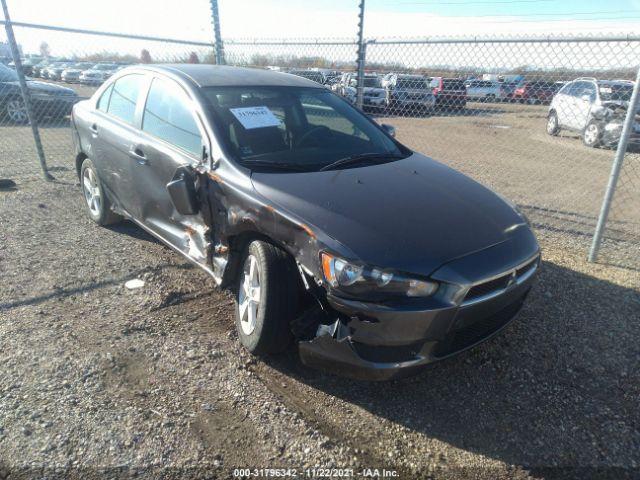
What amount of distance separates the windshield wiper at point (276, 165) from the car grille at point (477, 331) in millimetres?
1415

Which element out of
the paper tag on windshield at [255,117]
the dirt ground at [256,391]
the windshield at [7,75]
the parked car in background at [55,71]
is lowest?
the parked car in background at [55,71]

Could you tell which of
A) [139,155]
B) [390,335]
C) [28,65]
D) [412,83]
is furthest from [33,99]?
[390,335]

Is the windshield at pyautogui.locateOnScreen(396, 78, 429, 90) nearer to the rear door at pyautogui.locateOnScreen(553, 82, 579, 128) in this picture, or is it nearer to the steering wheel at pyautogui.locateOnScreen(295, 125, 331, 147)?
the steering wheel at pyautogui.locateOnScreen(295, 125, 331, 147)

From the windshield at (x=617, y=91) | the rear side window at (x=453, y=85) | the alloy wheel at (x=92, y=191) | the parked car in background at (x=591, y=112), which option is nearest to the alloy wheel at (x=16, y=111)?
the alloy wheel at (x=92, y=191)

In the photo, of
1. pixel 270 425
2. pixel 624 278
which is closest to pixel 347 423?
pixel 270 425

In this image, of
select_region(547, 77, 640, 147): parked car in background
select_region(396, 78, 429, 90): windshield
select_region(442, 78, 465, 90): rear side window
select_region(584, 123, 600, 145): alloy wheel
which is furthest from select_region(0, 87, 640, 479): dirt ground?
select_region(584, 123, 600, 145): alloy wheel

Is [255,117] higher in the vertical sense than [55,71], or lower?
higher

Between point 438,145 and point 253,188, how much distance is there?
960 cm

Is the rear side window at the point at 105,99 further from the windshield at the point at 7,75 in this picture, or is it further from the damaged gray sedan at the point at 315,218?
the windshield at the point at 7,75

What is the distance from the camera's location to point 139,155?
12.3 feet

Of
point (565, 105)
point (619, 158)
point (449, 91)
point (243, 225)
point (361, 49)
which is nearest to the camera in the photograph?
point (243, 225)

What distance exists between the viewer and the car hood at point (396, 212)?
2.38 metres

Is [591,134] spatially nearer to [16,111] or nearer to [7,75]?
[16,111]

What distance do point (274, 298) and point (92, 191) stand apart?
10.9ft
